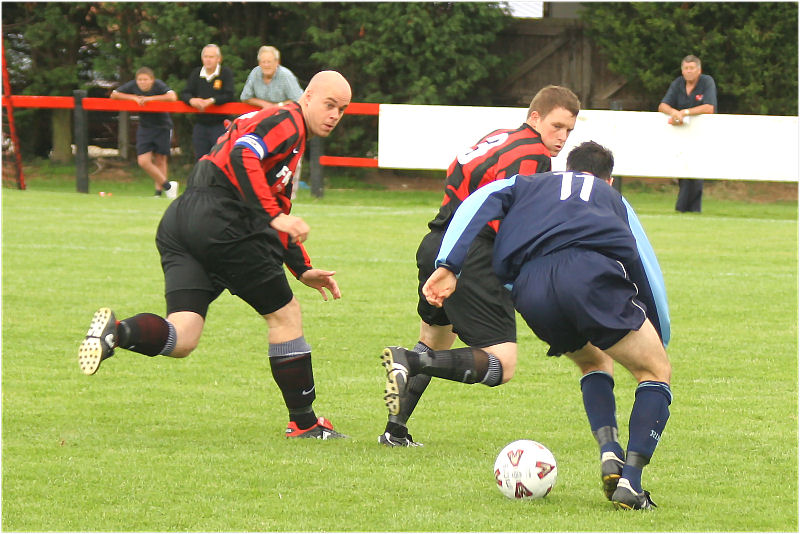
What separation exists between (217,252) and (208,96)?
43.5 feet

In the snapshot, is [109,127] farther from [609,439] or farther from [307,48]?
[609,439]

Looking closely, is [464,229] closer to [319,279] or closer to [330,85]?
[330,85]

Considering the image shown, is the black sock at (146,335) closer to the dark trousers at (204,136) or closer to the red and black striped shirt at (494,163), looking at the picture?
the red and black striped shirt at (494,163)

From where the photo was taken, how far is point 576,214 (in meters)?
4.90

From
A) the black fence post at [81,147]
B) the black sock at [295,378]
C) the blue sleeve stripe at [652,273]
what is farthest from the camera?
the black fence post at [81,147]

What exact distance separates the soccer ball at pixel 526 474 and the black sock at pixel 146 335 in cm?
179

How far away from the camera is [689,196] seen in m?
17.9

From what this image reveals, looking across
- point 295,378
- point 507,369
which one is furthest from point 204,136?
point 507,369

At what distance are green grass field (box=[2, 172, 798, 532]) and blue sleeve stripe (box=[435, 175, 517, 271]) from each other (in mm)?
967

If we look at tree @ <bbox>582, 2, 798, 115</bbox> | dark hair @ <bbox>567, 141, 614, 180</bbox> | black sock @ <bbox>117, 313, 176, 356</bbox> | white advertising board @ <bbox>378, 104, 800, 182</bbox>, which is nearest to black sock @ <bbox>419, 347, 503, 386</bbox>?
dark hair @ <bbox>567, 141, 614, 180</bbox>

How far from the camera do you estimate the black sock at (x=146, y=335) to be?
5.81 m

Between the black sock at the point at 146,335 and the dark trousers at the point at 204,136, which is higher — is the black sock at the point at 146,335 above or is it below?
above

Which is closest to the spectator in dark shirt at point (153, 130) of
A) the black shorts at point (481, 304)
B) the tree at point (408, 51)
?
the tree at point (408, 51)

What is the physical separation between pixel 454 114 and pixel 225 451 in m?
12.5
